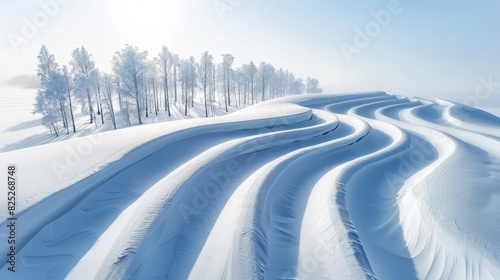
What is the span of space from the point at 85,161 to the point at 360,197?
960 cm

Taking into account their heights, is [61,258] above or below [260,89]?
below

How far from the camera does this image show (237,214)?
577 centimetres

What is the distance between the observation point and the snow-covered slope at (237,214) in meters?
4.50

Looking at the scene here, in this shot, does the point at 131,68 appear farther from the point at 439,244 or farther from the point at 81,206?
the point at 439,244

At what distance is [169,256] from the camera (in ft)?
15.4

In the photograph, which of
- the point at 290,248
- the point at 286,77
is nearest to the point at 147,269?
the point at 290,248

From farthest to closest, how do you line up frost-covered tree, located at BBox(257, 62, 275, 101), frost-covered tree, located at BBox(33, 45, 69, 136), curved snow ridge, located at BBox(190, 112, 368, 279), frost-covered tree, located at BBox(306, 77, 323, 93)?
1. frost-covered tree, located at BBox(306, 77, 323, 93)
2. frost-covered tree, located at BBox(257, 62, 275, 101)
3. frost-covered tree, located at BBox(33, 45, 69, 136)
4. curved snow ridge, located at BBox(190, 112, 368, 279)

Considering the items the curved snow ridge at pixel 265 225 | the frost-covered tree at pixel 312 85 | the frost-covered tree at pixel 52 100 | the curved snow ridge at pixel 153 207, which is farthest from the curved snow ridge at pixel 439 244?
the frost-covered tree at pixel 312 85

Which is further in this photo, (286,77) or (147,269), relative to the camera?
(286,77)

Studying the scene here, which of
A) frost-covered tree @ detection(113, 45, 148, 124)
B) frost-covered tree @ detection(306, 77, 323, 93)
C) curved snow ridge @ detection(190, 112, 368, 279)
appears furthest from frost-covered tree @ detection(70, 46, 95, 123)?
frost-covered tree @ detection(306, 77, 323, 93)

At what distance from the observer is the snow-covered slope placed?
4.50 m

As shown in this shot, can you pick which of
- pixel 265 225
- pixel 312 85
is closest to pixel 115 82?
pixel 265 225

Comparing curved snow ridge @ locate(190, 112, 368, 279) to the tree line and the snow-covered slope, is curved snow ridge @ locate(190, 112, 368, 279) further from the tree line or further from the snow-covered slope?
the tree line

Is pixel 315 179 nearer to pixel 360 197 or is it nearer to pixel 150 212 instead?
pixel 360 197
